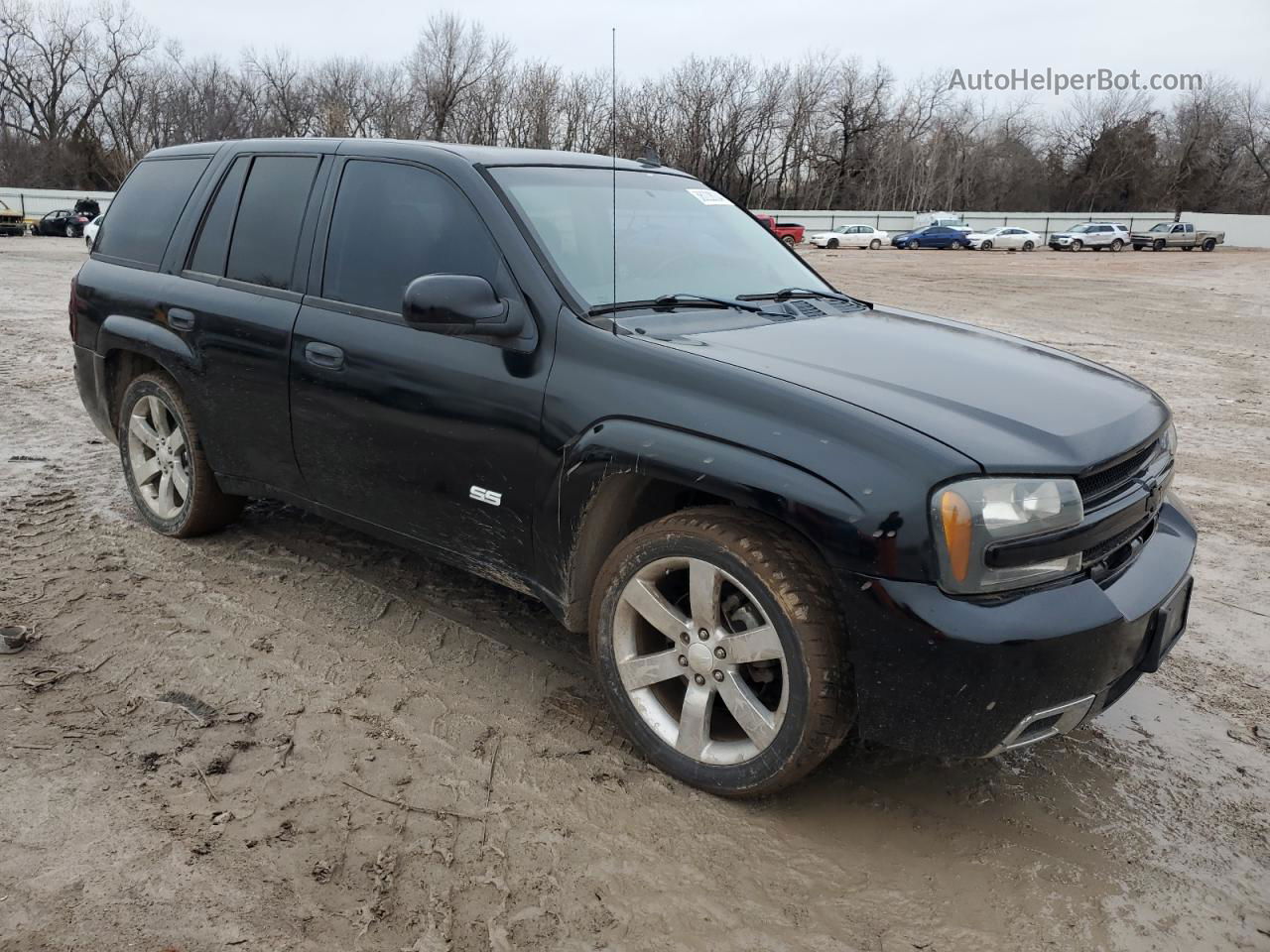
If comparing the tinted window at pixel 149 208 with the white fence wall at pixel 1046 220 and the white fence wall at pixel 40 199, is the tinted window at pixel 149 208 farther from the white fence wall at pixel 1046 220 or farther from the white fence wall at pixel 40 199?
the white fence wall at pixel 1046 220

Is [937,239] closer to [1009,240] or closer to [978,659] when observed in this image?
[1009,240]

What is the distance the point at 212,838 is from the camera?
262 centimetres

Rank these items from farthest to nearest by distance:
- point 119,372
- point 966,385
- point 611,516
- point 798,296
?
point 119,372 < point 798,296 < point 611,516 < point 966,385

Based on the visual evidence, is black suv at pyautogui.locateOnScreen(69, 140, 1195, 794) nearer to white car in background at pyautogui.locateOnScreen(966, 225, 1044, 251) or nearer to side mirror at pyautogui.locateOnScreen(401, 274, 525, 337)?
side mirror at pyautogui.locateOnScreen(401, 274, 525, 337)

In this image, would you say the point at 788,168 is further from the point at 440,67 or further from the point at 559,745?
the point at 559,745

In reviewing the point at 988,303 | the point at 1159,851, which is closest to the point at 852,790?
the point at 1159,851

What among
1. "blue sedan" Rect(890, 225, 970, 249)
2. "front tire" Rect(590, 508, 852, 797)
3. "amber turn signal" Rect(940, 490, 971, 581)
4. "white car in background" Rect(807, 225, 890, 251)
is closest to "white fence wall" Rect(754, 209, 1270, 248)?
"white car in background" Rect(807, 225, 890, 251)

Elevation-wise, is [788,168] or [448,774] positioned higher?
[788,168]

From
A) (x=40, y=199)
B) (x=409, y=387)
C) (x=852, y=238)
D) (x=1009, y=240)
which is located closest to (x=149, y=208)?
(x=409, y=387)

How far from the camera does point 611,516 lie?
3.07m

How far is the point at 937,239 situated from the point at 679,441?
51538mm

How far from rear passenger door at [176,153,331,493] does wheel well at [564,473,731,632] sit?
4.77 ft

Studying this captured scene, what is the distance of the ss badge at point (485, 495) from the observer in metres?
3.26

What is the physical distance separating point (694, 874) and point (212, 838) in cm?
127
